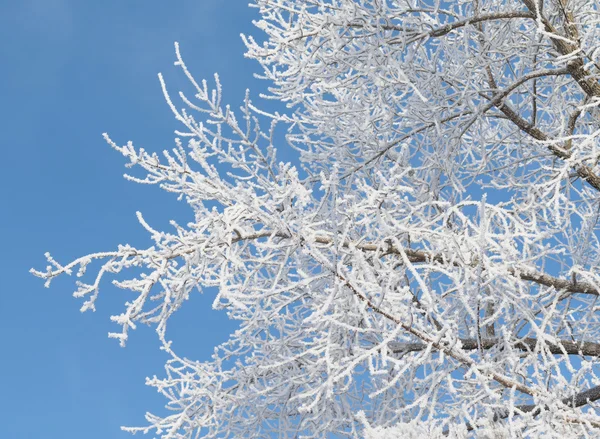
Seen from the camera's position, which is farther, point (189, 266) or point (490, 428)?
point (490, 428)

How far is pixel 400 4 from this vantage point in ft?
19.6

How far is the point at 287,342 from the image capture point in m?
5.62

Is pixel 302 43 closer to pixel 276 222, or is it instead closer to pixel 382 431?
pixel 276 222

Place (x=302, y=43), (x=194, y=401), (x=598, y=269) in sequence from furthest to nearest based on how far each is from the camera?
(x=598, y=269)
(x=302, y=43)
(x=194, y=401)

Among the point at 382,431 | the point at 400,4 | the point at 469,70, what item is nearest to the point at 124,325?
the point at 382,431

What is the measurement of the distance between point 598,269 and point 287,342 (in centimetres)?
313

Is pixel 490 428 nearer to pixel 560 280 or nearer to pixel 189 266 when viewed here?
pixel 560 280

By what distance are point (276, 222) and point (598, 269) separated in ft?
13.9

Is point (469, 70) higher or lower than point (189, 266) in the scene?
higher

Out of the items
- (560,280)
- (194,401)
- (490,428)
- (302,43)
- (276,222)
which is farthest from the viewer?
(302,43)

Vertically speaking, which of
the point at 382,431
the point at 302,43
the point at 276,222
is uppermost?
the point at 302,43

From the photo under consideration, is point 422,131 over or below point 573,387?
over

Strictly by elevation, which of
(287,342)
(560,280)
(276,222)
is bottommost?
(560,280)

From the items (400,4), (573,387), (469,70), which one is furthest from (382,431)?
(400,4)
